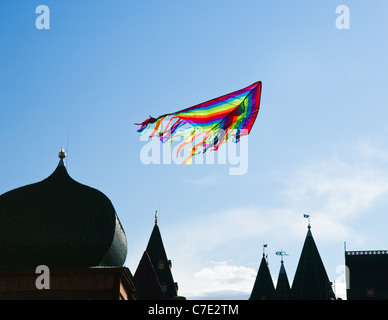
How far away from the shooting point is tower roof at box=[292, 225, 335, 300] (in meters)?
51.9

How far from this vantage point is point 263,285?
57.0 metres

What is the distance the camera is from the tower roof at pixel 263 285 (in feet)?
185

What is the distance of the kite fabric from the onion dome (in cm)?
1859

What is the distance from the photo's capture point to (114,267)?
3559 centimetres

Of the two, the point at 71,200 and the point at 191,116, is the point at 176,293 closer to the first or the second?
the point at 71,200

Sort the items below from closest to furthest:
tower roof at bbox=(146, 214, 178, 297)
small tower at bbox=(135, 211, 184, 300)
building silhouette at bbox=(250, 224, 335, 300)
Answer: small tower at bbox=(135, 211, 184, 300)
tower roof at bbox=(146, 214, 178, 297)
building silhouette at bbox=(250, 224, 335, 300)

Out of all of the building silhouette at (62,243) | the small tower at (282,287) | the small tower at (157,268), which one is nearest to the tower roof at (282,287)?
the small tower at (282,287)

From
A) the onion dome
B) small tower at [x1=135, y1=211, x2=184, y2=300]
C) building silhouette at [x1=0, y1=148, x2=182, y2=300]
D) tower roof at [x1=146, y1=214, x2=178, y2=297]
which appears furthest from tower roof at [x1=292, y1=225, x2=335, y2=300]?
the onion dome

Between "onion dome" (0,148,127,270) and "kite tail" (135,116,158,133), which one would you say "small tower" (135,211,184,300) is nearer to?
"onion dome" (0,148,127,270)

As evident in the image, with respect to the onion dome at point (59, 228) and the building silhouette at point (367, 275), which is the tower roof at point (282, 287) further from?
the onion dome at point (59, 228)

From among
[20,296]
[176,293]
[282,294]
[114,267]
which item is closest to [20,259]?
[20,296]

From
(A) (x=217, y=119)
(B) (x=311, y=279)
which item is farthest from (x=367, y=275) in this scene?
(A) (x=217, y=119)

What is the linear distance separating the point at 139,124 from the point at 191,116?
1429 mm
